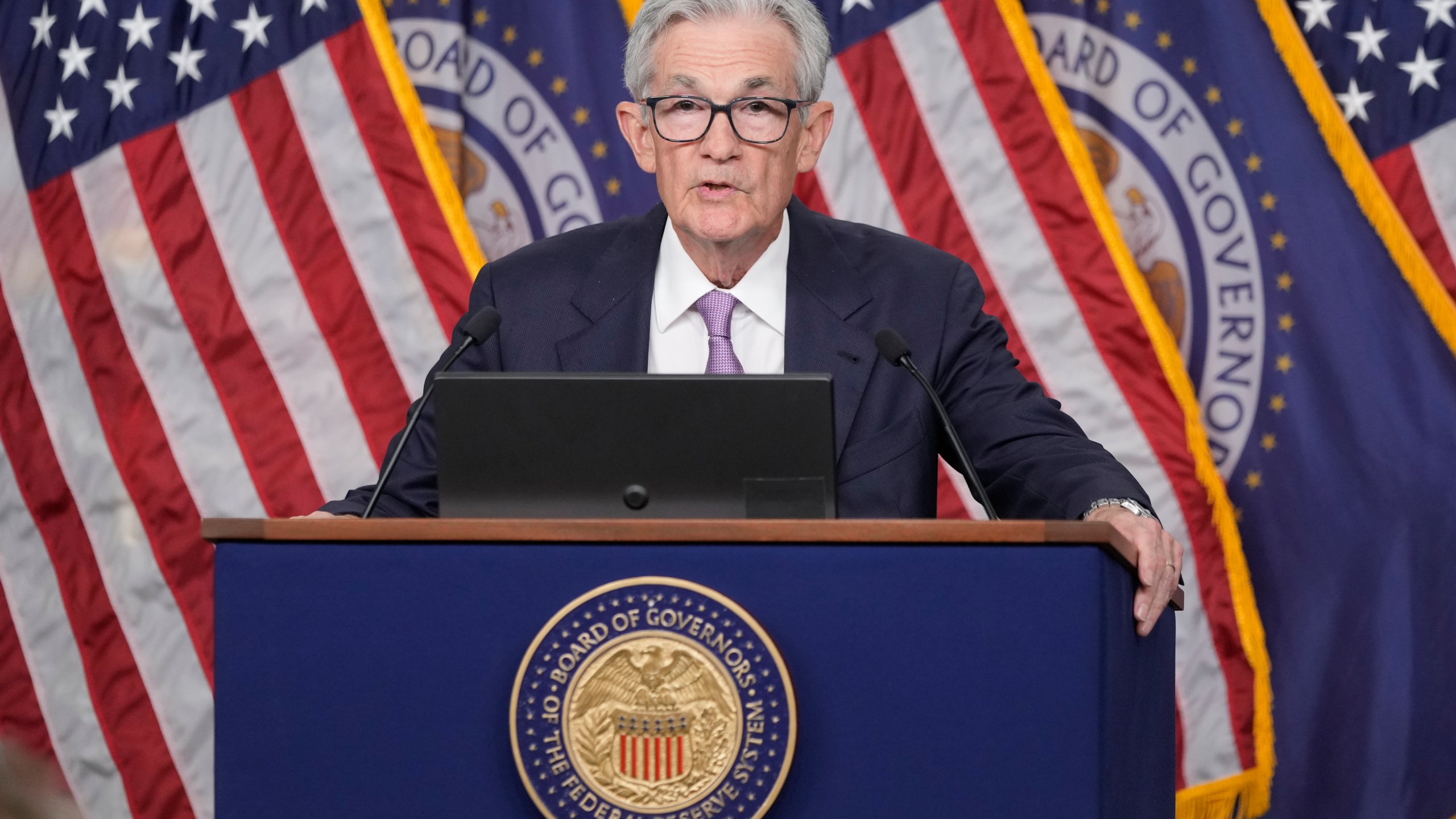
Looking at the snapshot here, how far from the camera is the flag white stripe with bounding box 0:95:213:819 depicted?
3445 millimetres

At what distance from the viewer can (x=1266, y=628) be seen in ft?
10.7

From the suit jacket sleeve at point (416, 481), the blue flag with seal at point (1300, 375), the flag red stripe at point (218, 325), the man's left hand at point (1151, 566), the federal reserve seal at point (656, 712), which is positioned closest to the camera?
the federal reserve seal at point (656, 712)

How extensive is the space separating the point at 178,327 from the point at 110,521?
50cm

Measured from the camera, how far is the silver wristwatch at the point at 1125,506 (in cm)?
171

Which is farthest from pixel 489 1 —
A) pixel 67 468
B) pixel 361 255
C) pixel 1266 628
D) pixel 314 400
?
pixel 1266 628

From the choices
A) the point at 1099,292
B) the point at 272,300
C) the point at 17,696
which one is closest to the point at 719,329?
the point at 1099,292

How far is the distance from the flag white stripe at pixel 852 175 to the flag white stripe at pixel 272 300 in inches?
50.3

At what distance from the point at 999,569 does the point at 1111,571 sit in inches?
5.2

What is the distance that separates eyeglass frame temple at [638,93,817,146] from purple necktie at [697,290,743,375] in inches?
9.7

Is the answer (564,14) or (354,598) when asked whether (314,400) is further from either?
(354,598)

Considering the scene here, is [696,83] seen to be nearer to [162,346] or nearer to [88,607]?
[162,346]

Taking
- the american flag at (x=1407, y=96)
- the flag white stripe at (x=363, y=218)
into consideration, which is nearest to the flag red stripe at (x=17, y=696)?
the flag white stripe at (x=363, y=218)

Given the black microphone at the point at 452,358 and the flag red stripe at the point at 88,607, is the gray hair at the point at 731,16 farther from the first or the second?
the flag red stripe at the point at 88,607

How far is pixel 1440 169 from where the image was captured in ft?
10.7
